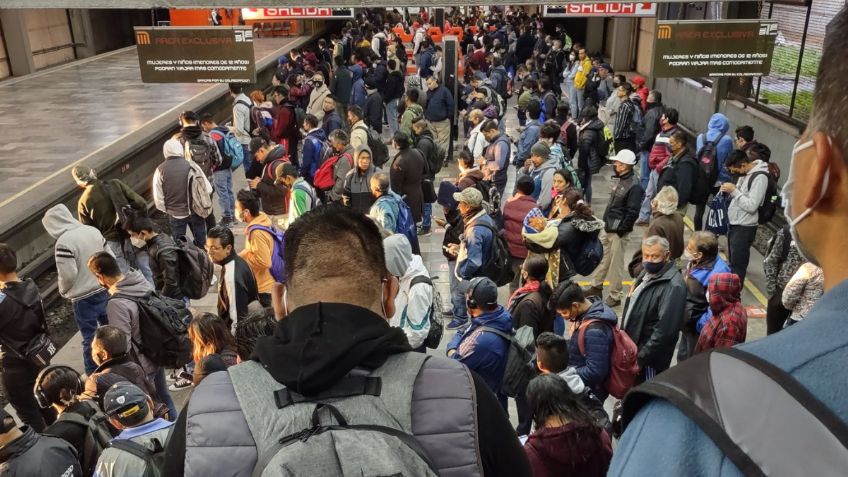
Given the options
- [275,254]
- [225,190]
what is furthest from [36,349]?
[225,190]

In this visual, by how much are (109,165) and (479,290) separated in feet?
36.0

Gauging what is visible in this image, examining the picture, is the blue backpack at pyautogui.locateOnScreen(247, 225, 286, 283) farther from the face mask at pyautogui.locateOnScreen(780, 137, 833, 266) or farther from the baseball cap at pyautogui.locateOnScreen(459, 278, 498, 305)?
the face mask at pyautogui.locateOnScreen(780, 137, 833, 266)

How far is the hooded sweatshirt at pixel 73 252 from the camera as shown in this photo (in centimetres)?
Answer: 679

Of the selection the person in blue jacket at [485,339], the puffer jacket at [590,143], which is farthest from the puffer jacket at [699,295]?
the puffer jacket at [590,143]

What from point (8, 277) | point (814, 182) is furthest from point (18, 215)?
point (814, 182)

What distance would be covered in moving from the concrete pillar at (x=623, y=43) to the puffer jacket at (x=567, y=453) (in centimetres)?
2435

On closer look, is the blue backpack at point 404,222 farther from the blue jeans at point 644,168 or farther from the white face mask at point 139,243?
Result: the blue jeans at point 644,168

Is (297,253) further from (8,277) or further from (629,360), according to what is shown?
(8,277)

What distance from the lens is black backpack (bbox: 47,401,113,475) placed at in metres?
4.15

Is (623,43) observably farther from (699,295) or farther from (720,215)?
(699,295)

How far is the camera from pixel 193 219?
31.7 ft

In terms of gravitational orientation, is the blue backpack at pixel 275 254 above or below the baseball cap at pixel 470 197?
below

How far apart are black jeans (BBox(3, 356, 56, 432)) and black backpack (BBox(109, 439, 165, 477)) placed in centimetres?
296

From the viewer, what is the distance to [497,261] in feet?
23.7
